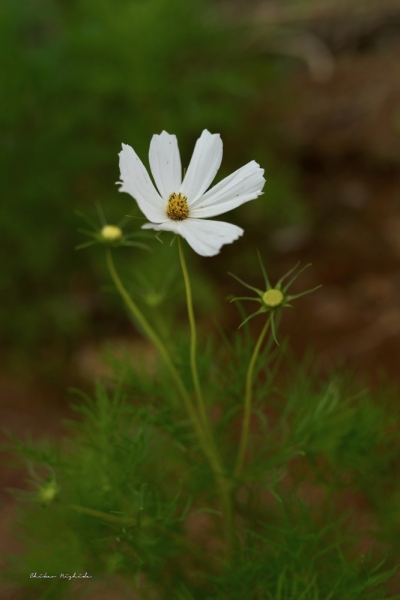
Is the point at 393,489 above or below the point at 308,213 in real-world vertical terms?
below

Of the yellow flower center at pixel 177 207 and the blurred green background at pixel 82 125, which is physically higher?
the blurred green background at pixel 82 125

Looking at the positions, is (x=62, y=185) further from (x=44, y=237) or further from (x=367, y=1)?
(x=367, y=1)

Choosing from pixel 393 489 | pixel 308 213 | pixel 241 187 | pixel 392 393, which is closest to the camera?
pixel 241 187

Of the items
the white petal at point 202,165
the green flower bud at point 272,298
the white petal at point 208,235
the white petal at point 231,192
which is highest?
the white petal at point 202,165

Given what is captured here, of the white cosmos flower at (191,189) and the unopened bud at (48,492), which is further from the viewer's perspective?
the unopened bud at (48,492)

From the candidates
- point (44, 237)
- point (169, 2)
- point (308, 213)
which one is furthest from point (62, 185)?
point (308, 213)

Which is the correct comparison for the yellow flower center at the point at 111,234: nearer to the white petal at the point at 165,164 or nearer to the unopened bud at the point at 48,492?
the white petal at the point at 165,164
